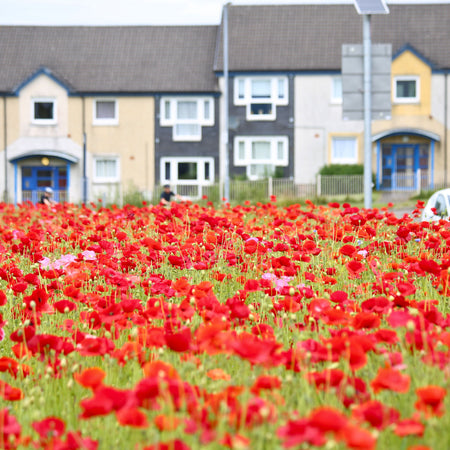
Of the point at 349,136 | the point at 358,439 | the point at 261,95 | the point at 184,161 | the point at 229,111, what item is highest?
the point at 261,95

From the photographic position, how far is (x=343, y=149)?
36688 mm

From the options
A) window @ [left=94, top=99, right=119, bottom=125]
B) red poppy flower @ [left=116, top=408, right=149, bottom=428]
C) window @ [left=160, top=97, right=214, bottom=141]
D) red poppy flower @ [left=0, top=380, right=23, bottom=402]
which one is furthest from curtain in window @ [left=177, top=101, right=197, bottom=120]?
red poppy flower @ [left=116, top=408, right=149, bottom=428]

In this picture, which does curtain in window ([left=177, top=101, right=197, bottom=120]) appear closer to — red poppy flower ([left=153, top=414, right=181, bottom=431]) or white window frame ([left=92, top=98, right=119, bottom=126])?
white window frame ([left=92, top=98, right=119, bottom=126])

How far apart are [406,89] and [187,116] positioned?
10514mm

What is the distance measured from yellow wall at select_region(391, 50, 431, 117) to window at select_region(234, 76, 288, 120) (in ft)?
17.5

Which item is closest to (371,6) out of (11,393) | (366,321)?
(366,321)

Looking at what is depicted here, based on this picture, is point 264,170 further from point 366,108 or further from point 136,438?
point 136,438

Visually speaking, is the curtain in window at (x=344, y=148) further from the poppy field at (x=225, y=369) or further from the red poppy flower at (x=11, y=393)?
the red poppy flower at (x=11, y=393)

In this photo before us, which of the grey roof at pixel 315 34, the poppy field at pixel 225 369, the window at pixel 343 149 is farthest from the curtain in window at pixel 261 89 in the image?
the poppy field at pixel 225 369

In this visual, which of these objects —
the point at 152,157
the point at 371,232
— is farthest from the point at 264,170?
the point at 371,232

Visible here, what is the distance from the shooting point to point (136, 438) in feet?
7.98

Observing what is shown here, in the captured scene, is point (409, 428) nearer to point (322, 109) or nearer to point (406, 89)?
point (322, 109)

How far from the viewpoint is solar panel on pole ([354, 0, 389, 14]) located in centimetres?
1400

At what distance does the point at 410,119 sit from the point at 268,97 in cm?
679
